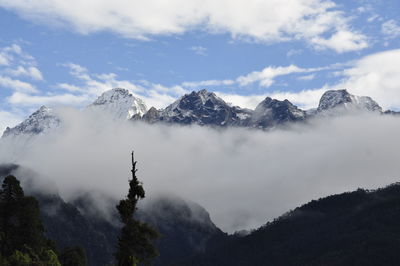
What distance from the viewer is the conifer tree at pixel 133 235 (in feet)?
216

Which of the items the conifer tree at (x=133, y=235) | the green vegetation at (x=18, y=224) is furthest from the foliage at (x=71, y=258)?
the conifer tree at (x=133, y=235)

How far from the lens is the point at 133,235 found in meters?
66.0

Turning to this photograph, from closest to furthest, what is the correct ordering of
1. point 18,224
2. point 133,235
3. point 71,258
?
point 133,235, point 18,224, point 71,258

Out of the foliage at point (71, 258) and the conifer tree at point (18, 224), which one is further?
the foliage at point (71, 258)

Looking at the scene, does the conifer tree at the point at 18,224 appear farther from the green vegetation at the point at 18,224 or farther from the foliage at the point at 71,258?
the foliage at the point at 71,258

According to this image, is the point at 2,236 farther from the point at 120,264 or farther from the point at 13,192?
the point at 120,264

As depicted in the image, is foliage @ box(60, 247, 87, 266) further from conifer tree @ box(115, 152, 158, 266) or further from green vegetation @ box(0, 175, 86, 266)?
conifer tree @ box(115, 152, 158, 266)

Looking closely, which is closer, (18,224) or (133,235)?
(133,235)

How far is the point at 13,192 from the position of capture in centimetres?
10856

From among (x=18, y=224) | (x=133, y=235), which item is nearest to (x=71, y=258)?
(x=18, y=224)

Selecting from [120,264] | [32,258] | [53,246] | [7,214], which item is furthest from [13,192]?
[120,264]

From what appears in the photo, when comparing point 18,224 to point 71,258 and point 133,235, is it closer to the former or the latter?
point 71,258

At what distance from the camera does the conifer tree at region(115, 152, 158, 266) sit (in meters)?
65.8

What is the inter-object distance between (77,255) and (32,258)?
3220cm
